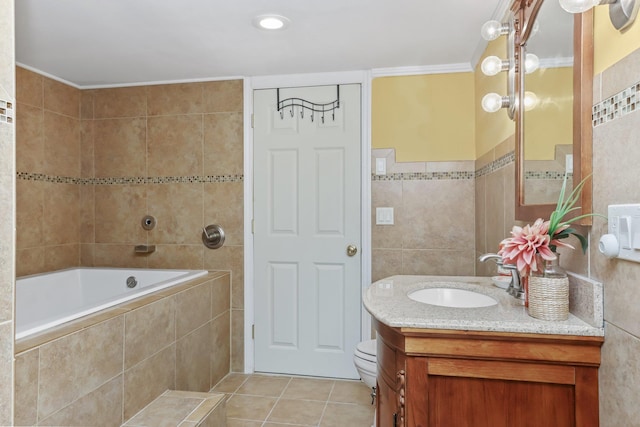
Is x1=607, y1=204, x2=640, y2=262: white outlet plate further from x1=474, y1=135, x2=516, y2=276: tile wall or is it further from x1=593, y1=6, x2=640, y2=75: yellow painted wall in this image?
x1=474, y1=135, x2=516, y2=276: tile wall

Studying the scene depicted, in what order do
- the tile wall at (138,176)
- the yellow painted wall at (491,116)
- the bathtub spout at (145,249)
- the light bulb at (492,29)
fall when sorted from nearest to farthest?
the light bulb at (492,29)
the yellow painted wall at (491,116)
the tile wall at (138,176)
the bathtub spout at (145,249)

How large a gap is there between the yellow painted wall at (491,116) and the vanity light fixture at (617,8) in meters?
0.87

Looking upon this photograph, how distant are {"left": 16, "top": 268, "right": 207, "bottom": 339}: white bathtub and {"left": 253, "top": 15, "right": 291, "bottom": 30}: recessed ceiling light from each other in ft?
4.90

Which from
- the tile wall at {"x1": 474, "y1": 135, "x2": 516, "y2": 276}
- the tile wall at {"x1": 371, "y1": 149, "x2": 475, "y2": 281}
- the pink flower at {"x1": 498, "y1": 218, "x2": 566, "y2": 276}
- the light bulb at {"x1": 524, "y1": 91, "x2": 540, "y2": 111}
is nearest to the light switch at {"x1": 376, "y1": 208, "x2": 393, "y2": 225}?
the tile wall at {"x1": 371, "y1": 149, "x2": 475, "y2": 281}

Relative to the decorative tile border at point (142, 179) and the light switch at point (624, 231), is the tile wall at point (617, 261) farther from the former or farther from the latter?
the decorative tile border at point (142, 179)

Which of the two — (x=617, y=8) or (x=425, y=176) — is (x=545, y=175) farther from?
(x=425, y=176)

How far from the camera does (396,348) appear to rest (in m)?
1.20

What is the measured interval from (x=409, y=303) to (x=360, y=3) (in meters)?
1.37

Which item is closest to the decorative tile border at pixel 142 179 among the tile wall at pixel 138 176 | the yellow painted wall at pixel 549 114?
the tile wall at pixel 138 176

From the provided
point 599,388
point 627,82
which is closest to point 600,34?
point 627,82

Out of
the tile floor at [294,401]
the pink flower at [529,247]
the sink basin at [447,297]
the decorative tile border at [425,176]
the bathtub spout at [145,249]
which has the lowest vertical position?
the tile floor at [294,401]

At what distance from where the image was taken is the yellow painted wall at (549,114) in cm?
119

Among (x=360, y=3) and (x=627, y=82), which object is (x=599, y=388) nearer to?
(x=627, y=82)

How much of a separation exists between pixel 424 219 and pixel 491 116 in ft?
2.52
